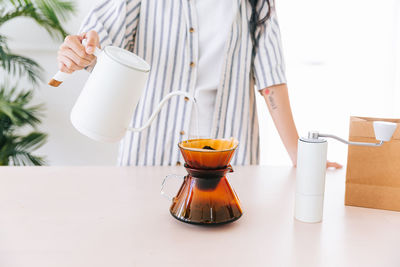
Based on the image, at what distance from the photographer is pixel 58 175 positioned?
972mm

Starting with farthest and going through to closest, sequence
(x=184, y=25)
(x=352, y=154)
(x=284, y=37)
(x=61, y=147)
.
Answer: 1. (x=284, y=37)
2. (x=61, y=147)
3. (x=184, y=25)
4. (x=352, y=154)

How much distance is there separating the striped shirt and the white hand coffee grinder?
0.58 meters

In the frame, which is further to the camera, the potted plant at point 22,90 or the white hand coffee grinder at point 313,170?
the potted plant at point 22,90

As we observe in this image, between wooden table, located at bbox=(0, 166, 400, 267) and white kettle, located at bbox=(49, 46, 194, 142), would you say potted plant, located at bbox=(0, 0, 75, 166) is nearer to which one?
wooden table, located at bbox=(0, 166, 400, 267)

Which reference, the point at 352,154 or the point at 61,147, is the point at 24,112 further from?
the point at 352,154

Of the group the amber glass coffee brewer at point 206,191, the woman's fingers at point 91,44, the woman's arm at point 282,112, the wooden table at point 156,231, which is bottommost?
the wooden table at point 156,231

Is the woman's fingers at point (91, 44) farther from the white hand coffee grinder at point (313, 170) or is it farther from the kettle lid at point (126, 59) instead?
the white hand coffee grinder at point (313, 170)

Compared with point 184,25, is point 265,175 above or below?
below

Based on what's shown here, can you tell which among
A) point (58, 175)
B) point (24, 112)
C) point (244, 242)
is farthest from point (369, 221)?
point (24, 112)

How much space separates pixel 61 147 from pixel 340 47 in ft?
6.48

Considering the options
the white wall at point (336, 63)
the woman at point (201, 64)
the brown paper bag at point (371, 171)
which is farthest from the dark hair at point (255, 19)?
the white wall at point (336, 63)

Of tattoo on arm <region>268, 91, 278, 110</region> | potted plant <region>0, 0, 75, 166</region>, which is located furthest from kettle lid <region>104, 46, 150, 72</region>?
potted plant <region>0, 0, 75, 166</region>

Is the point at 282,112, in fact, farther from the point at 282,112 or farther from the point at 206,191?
the point at 206,191

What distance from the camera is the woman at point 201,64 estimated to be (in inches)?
47.8
